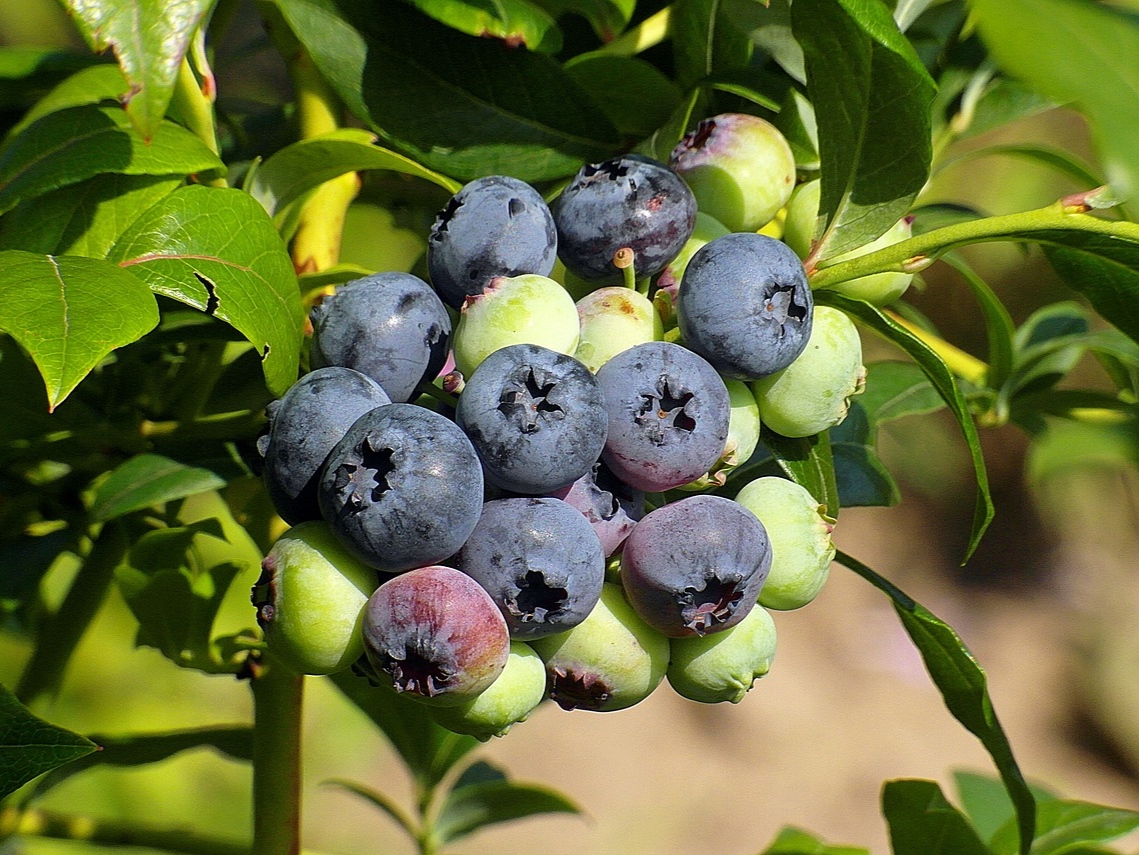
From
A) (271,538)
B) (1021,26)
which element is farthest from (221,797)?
(1021,26)

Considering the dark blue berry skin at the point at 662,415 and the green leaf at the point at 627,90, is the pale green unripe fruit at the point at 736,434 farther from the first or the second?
the green leaf at the point at 627,90

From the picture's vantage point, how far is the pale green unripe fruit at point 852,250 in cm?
61

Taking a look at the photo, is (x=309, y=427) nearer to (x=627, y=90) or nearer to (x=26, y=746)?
(x=26, y=746)

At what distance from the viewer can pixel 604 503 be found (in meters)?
0.52

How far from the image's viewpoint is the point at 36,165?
1.91ft

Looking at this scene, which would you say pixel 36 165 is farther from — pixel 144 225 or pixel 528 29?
pixel 528 29

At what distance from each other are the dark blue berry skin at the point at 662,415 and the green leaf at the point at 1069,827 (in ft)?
1.90

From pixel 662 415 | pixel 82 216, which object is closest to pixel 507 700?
pixel 662 415

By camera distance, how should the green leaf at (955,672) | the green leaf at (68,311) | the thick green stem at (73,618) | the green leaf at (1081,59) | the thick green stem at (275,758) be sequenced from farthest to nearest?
the thick green stem at (73,618) → the thick green stem at (275,758) → the green leaf at (955,672) → the green leaf at (68,311) → the green leaf at (1081,59)

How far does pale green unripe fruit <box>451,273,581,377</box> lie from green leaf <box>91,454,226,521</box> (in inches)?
10.1

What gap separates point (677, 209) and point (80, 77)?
42 cm

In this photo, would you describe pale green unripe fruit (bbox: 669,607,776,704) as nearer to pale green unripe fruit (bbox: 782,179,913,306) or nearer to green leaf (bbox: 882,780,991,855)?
pale green unripe fruit (bbox: 782,179,913,306)

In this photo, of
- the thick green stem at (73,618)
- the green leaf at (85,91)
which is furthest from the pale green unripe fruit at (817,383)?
the thick green stem at (73,618)

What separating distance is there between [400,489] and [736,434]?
0.60 feet
